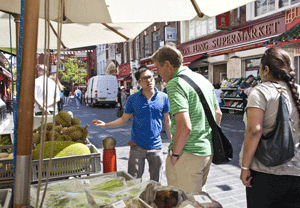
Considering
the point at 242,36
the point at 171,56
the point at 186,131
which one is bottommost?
the point at 186,131

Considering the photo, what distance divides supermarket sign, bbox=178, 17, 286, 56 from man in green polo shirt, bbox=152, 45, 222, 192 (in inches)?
468

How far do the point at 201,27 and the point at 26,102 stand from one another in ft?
59.4

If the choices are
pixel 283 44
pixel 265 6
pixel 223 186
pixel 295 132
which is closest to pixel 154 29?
pixel 265 6

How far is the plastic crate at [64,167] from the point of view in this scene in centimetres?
183

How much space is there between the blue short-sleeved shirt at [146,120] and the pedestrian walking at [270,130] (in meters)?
1.27

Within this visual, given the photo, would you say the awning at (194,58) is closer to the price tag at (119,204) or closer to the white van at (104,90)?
the white van at (104,90)

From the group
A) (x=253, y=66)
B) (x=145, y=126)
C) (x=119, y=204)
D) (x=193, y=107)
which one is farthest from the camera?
(x=253, y=66)

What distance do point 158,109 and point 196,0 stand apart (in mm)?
1347

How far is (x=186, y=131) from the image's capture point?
213cm

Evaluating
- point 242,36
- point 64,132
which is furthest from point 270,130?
point 242,36

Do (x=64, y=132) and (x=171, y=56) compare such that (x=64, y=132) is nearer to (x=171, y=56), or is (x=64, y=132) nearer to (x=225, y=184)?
(x=171, y=56)

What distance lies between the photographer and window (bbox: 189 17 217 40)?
16.9 metres

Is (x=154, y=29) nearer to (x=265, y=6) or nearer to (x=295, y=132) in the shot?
(x=265, y=6)

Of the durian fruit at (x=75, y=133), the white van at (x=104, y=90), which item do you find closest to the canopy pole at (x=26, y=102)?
the durian fruit at (x=75, y=133)
